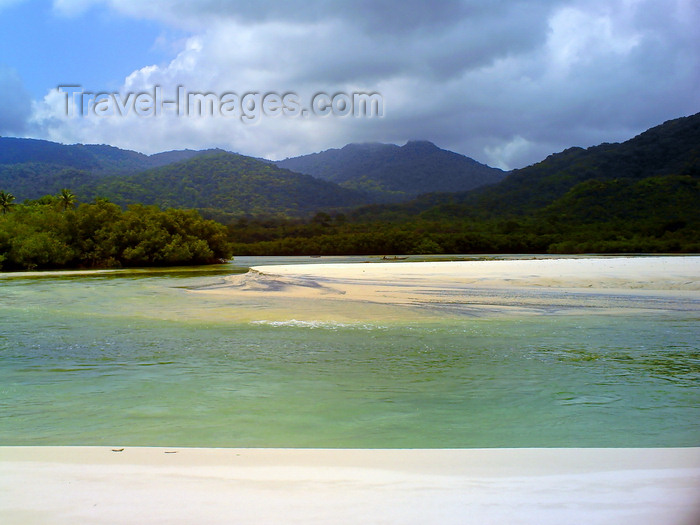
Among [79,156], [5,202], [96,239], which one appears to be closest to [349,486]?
[96,239]

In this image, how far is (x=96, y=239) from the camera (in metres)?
44.5

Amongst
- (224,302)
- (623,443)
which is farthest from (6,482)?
(224,302)

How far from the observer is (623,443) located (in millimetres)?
4797

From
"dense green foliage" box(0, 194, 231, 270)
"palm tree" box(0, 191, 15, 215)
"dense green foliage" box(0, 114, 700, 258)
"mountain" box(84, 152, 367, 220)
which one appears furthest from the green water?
"mountain" box(84, 152, 367, 220)

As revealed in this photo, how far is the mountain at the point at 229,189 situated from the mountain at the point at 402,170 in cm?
1701

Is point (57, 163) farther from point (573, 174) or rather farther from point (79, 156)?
point (573, 174)

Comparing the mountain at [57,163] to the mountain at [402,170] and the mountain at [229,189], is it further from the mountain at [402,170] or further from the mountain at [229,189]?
the mountain at [402,170]

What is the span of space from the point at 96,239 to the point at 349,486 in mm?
46346

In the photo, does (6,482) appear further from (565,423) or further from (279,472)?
(565,423)

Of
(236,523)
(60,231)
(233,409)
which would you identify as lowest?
(233,409)

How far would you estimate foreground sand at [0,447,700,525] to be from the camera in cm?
284

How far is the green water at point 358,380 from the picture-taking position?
5.14 metres

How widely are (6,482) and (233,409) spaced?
110 inches

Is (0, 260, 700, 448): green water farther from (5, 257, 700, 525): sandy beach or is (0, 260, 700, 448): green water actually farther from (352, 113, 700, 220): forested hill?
(352, 113, 700, 220): forested hill
